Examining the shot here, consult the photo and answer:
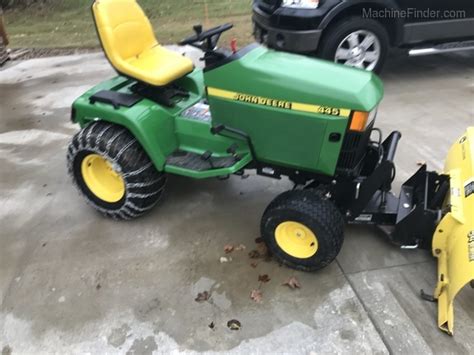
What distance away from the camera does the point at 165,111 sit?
2.99 metres

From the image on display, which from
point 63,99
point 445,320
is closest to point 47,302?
point 445,320

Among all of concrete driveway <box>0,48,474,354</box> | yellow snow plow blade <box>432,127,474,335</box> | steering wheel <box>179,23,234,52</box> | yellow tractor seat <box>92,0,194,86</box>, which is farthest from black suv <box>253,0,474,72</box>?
yellow snow plow blade <box>432,127,474,335</box>

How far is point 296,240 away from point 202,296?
0.65m

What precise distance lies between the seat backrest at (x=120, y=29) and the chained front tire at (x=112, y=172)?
20.4 inches

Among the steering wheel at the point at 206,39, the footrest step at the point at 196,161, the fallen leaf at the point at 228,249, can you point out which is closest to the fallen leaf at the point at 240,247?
the fallen leaf at the point at 228,249

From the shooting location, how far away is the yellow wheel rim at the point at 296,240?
262 centimetres

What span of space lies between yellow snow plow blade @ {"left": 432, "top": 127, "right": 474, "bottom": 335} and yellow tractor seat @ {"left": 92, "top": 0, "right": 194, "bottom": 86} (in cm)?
195

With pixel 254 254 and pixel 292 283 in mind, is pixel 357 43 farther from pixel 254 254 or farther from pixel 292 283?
pixel 292 283

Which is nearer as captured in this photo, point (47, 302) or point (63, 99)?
point (47, 302)

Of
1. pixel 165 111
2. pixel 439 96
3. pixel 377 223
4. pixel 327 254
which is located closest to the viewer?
pixel 327 254

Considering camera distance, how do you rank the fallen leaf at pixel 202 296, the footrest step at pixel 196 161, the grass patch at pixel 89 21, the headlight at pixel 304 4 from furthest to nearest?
the grass patch at pixel 89 21
the headlight at pixel 304 4
the footrest step at pixel 196 161
the fallen leaf at pixel 202 296

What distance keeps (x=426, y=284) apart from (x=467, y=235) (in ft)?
1.54

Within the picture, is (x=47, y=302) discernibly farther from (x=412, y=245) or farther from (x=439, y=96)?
(x=439, y=96)

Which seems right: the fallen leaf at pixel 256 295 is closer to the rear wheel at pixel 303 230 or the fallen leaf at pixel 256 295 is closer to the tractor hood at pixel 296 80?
the rear wheel at pixel 303 230
